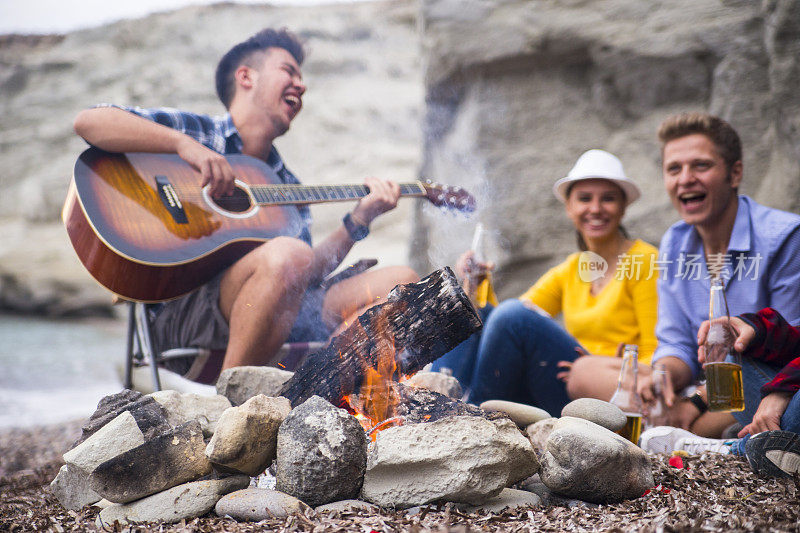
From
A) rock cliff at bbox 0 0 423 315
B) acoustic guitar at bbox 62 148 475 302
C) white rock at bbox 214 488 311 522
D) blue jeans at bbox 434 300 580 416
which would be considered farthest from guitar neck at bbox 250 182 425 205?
white rock at bbox 214 488 311 522

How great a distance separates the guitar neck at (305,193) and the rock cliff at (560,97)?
1587 mm

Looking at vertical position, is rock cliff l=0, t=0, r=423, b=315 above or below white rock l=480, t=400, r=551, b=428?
above

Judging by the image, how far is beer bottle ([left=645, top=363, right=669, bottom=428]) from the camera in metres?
2.52

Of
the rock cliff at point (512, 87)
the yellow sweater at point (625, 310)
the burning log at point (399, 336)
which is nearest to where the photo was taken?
the burning log at point (399, 336)

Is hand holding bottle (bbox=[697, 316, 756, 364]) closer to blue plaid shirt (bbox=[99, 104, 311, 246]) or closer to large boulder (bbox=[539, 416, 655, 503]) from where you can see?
large boulder (bbox=[539, 416, 655, 503])

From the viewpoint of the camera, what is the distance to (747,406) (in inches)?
87.3

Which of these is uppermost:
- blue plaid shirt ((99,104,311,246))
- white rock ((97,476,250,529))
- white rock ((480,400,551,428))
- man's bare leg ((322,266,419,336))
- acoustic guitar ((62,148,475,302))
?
blue plaid shirt ((99,104,311,246))

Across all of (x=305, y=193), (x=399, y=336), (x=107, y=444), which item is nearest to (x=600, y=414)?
(x=399, y=336)

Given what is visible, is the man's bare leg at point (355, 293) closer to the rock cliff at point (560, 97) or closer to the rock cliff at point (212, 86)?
the rock cliff at point (212, 86)

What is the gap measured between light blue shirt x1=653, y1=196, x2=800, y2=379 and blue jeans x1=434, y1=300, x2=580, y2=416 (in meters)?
0.42

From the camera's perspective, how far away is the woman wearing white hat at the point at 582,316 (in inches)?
105

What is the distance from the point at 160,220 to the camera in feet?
8.37

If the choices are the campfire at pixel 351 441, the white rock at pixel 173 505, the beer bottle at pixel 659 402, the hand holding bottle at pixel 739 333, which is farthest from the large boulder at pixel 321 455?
the beer bottle at pixel 659 402

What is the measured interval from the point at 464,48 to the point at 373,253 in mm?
2579
